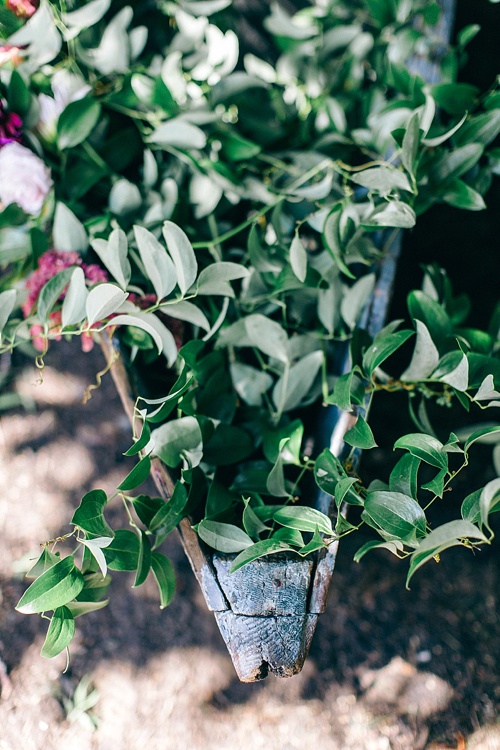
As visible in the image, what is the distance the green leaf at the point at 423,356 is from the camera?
0.60 meters

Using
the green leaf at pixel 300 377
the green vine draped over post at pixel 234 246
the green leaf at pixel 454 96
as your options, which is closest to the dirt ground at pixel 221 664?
the green vine draped over post at pixel 234 246

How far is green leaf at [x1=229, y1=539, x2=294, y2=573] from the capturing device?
511 millimetres

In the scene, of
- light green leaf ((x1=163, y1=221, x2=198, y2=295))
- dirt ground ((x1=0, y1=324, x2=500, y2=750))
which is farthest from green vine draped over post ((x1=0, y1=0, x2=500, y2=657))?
dirt ground ((x1=0, y1=324, x2=500, y2=750))

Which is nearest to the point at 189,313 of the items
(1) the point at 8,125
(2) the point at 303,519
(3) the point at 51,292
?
(3) the point at 51,292

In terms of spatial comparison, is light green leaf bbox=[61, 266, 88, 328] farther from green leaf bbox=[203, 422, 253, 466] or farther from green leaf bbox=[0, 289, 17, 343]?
green leaf bbox=[203, 422, 253, 466]

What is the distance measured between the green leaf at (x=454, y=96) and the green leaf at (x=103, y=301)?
1.76 feet

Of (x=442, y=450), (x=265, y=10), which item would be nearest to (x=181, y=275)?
(x=442, y=450)

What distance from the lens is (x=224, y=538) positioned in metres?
0.57

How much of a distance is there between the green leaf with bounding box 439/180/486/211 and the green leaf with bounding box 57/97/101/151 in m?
0.49

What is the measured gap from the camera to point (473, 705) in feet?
3.03

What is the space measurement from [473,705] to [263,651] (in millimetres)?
574

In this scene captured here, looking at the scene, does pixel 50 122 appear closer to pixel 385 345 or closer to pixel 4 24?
pixel 4 24

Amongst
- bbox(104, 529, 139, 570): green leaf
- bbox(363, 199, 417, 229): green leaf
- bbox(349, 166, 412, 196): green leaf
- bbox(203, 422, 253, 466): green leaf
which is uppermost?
bbox(349, 166, 412, 196): green leaf

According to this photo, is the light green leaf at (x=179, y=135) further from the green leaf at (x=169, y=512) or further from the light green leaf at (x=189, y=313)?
the green leaf at (x=169, y=512)
